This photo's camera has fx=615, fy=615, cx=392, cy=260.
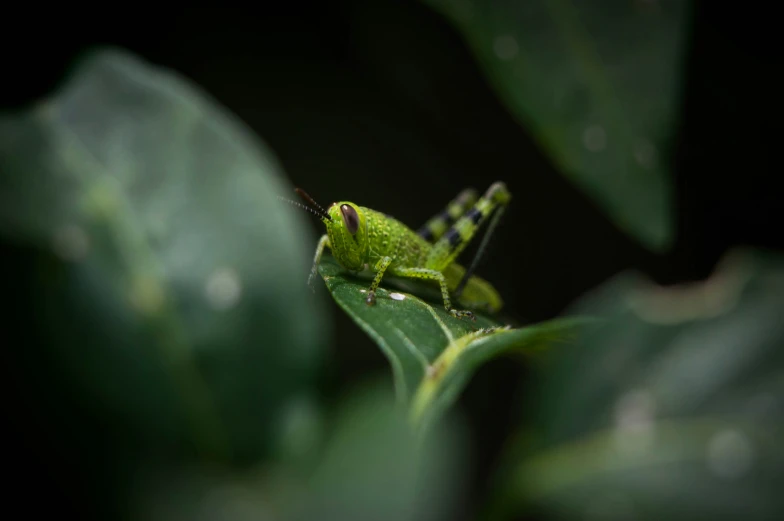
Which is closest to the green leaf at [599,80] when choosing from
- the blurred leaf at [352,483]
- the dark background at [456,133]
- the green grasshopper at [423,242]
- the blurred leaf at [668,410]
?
the dark background at [456,133]

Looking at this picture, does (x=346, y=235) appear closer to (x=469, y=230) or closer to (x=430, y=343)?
(x=469, y=230)

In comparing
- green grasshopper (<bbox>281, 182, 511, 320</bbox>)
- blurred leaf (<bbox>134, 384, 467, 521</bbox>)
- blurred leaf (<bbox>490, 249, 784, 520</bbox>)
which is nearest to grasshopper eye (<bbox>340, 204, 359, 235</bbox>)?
green grasshopper (<bbox>281, 182, 511, 320</bbox>)

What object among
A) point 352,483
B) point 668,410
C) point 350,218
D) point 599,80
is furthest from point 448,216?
point 352,483

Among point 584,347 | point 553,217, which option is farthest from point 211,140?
point 553,217

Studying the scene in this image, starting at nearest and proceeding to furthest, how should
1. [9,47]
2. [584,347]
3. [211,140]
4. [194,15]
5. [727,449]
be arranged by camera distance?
[727,449]
[584,347]
[211,140]
[9,47]
[194,15]

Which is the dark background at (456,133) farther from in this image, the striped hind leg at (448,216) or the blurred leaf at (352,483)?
the blurred leaf at (352,483)

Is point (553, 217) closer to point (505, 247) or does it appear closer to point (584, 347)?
point (505, 247)
